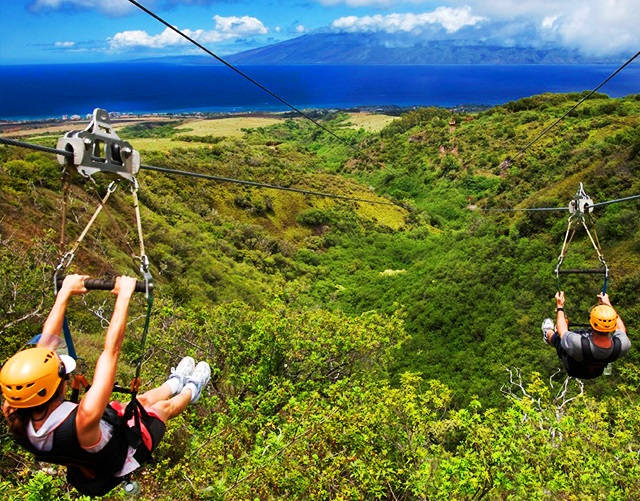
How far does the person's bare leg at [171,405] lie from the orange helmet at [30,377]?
3.88ft

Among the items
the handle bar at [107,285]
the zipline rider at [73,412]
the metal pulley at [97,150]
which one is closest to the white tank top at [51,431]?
the zipline rider at [73,412]

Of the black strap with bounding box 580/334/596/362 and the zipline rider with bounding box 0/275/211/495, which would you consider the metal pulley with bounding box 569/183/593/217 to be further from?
the zipline rider with bounding box 0/275/211/495

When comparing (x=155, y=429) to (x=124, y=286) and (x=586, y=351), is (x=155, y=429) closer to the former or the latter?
(x=124, y=286)

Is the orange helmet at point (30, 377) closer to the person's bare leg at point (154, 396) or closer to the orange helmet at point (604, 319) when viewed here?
the person's bare leg at point (154, 396)

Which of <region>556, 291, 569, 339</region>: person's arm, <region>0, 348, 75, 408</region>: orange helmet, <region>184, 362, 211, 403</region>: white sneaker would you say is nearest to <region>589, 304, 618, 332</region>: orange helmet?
<region>556, 291, 569, 339</region>: person's arm

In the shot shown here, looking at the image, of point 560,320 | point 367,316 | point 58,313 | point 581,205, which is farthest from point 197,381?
point 367,316

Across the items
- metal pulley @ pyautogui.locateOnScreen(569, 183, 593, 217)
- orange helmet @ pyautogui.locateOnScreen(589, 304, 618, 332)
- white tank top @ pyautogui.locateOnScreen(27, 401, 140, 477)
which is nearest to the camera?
white tank top @ pyautogui.locateOnScreen(27, 401, 140, 477)

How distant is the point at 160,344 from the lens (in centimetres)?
1241

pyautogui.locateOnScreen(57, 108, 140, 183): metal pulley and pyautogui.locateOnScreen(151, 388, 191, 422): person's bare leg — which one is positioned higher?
pyautogui.locateOnScreen(57, 108, 140, 183): metal pulley

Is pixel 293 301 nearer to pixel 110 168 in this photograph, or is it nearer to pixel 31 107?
pixel 110 168

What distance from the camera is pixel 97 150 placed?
4004 millimetres

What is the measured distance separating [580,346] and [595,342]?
20 centimetres

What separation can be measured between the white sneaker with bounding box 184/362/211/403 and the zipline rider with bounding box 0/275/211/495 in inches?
33.5

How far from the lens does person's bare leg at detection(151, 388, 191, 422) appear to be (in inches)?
170
